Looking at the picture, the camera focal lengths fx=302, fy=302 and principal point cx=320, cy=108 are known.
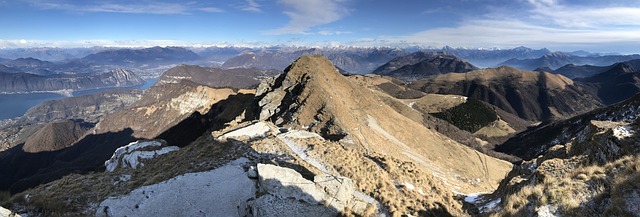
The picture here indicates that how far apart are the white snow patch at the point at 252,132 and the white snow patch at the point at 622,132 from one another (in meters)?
29.5

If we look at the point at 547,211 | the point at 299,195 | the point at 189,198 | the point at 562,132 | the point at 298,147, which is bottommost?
the point at 562,132

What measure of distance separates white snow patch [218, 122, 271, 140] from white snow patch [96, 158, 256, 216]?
10.7 meters

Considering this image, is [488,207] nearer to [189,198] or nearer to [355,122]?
[189,198]

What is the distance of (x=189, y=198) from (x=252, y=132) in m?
16.4

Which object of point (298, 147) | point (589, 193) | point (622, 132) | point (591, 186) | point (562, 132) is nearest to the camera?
point (589, 193)

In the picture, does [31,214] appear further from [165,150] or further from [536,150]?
[536,150]

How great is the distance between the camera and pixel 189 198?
63.5ft

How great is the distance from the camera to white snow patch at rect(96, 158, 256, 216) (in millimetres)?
18266

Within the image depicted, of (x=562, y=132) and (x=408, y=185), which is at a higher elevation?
(x=408, y=185)

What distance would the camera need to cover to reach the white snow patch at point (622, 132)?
18603 millimetres

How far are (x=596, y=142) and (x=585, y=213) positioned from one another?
1277 centimetres

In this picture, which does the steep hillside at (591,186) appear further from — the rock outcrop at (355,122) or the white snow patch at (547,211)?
the rock outcrop at (355,122)

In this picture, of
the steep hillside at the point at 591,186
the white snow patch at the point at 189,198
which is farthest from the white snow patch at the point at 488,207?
the white snow patch at the point at 189,198

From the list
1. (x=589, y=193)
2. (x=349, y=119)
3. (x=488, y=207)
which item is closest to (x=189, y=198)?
(x=488, y=207)
